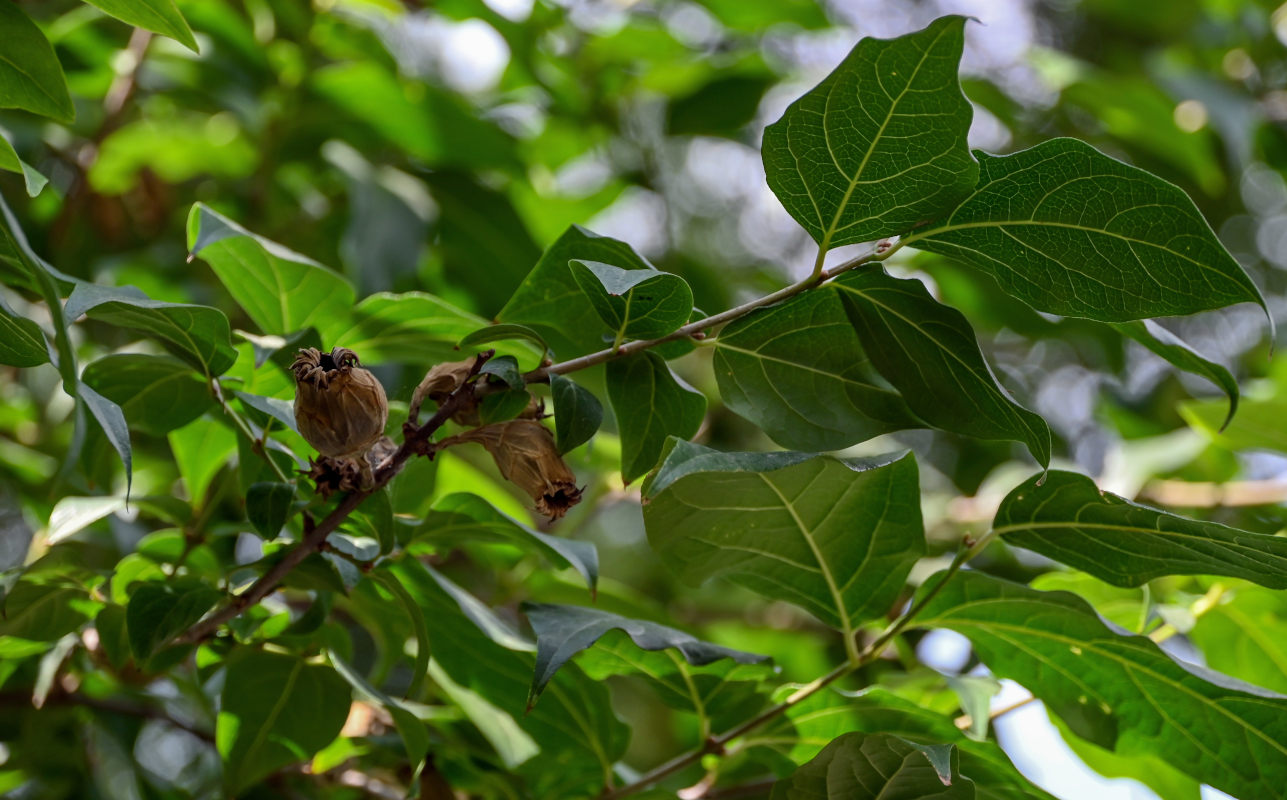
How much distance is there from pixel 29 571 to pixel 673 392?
377 mm

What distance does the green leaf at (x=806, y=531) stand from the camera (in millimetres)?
525

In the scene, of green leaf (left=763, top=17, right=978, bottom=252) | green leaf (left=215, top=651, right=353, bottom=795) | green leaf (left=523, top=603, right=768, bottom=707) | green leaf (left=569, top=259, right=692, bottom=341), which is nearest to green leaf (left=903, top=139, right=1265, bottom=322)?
green leaf (left=763, top=17, right=978, bottom=252)

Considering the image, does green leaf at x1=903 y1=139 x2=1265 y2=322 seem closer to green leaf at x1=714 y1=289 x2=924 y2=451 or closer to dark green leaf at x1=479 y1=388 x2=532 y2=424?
green leaf at x1=714 y1=289 x2=924 y2=451

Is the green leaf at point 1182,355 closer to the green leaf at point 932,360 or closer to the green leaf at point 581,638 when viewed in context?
the green leaf at point 932,360

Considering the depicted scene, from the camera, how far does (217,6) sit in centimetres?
119

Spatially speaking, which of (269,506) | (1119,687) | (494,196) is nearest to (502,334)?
(269,506)

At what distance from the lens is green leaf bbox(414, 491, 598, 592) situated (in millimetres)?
558

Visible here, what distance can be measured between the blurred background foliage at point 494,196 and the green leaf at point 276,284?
0.43ft

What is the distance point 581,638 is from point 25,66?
16.2 inches

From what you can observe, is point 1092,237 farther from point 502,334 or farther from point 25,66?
point 25,66

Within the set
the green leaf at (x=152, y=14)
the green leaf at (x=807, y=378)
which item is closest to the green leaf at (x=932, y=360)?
the green leaf at (x=807, y=378)

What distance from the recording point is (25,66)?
553 millimetres

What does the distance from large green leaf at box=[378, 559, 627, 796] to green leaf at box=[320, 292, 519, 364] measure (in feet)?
0.42

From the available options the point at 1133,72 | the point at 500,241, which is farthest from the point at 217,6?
the point at 1133,72
